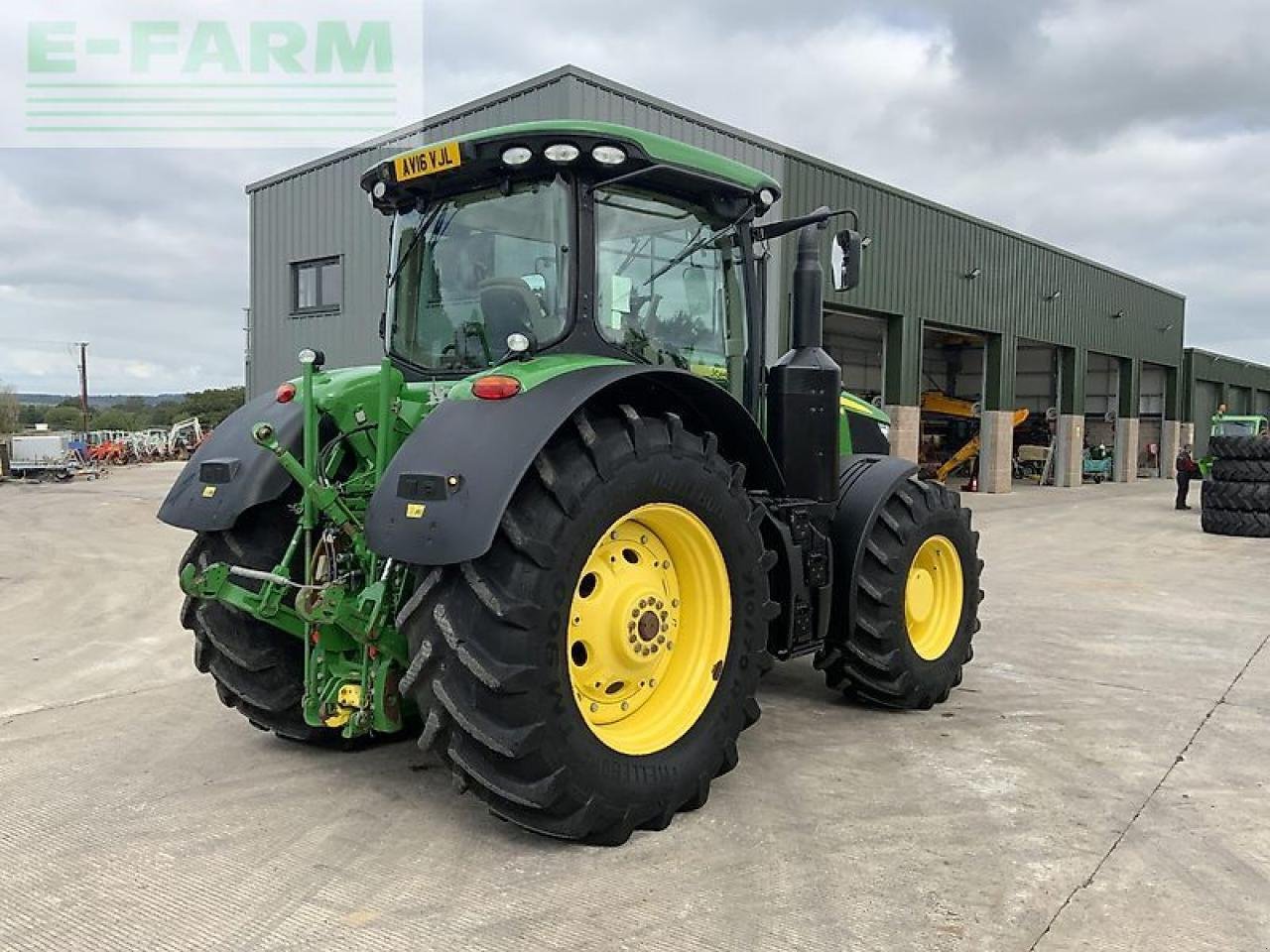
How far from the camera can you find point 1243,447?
598 inches

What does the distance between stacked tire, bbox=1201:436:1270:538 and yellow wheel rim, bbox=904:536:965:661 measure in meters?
12.3

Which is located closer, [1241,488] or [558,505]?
[558,505]

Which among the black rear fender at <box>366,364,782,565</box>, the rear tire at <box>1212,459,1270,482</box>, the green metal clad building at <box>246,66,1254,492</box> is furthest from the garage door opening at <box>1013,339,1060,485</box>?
the black rear fender at <box>366,364,782,565</box>

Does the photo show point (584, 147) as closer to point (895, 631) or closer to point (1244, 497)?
point (895, 631)

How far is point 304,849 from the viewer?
330 cm

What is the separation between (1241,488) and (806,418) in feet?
44.4

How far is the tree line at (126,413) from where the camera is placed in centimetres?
5053

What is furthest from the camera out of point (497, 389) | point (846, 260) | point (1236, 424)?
point (1236, 424)

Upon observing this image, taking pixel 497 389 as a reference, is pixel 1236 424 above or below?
above

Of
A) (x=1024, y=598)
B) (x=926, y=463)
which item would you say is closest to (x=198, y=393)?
(x=926, y=463)

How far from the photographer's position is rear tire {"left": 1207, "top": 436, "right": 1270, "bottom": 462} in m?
15.0

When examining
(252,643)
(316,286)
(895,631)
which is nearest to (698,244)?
(895,631)

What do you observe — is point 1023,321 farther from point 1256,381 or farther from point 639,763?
point 1256,381

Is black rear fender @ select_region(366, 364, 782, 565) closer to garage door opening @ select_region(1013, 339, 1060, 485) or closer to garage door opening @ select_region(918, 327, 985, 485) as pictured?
garage door opening @ select_region(918, 327, 985, 485)
